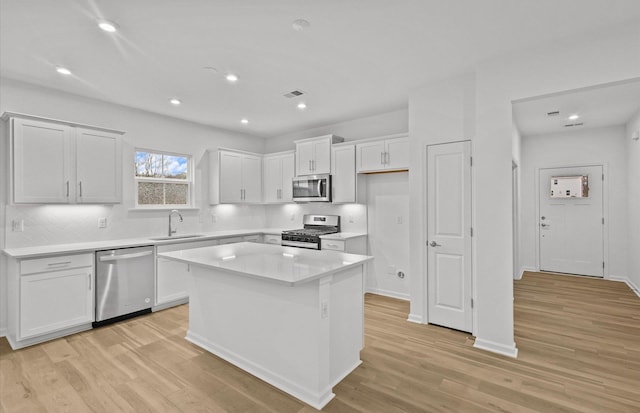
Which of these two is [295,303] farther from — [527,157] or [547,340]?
[527,157]

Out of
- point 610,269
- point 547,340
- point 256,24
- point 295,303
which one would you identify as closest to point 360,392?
point 295,303

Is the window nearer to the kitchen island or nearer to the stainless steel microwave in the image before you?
the stainless steel microwave

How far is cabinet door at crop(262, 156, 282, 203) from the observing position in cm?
570

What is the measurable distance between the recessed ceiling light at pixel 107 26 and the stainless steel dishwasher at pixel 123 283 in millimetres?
2385

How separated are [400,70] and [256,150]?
378 cm

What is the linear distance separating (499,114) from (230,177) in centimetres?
411

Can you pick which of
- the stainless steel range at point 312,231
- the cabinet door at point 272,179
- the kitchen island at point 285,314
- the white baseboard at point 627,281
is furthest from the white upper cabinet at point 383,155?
the white baseboard at point 627,281

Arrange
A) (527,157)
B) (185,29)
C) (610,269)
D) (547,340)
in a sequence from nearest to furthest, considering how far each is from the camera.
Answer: (185,29), (547,340), (610,269), (527,157)

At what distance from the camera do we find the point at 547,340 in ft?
10.2

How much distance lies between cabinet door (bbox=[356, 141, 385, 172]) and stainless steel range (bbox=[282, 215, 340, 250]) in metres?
1.06

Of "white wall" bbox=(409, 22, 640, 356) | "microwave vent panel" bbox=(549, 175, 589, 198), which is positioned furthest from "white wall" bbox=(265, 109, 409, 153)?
"microwave vent panel" bbox=(549, 175, 589, 198)

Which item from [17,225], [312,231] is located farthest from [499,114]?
[17,225]

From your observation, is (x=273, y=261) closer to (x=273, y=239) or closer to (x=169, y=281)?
(x=169, y=281)

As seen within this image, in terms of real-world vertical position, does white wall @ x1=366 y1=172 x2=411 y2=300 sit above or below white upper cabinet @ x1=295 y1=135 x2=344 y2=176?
below
